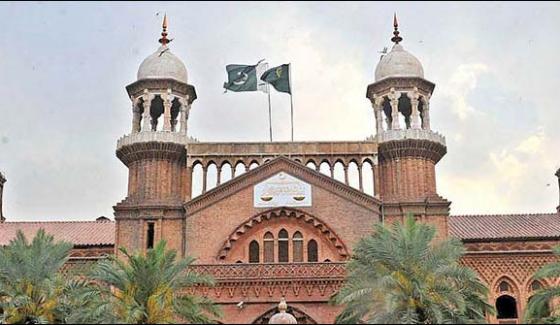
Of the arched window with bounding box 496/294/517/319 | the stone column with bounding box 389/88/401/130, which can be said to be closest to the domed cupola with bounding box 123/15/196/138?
the stone column with bounding box 389/88/401/130

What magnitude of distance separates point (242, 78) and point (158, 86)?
5.36 m

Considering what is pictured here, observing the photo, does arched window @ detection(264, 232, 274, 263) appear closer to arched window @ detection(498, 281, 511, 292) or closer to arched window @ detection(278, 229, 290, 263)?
arched window @ detection(278, 229, 290, 263)

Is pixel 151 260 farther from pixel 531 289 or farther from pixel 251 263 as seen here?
pixel 531 289

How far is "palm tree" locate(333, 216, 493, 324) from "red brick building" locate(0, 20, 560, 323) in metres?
9.63

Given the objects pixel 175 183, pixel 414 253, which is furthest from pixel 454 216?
pixel 414 253

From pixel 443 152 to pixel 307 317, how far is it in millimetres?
14058

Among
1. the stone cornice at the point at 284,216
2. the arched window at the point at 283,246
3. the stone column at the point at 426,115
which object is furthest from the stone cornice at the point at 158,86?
the stone column at the point at 426,115

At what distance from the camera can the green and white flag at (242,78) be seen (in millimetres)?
49500

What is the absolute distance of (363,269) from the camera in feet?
107

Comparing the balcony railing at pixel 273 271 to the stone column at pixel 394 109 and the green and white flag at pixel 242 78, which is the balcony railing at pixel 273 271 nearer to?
the stone column at pixel 394 109

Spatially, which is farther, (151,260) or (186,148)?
(186,148)

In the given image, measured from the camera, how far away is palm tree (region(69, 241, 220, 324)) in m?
30.5

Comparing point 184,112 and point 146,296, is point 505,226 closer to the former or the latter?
point 184,112

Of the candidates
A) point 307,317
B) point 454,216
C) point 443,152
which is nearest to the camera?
point 307,317
